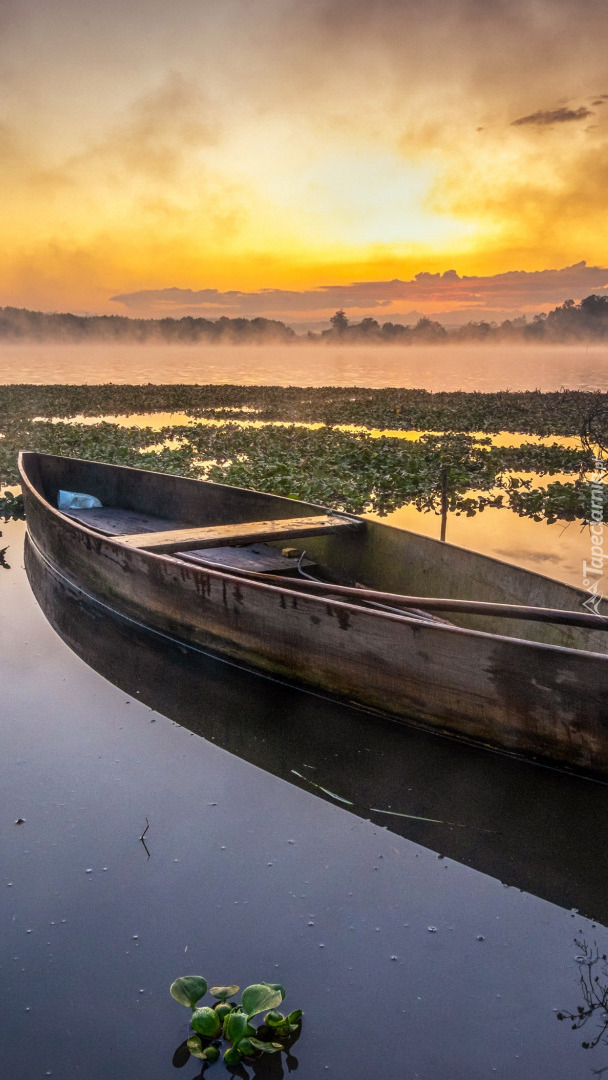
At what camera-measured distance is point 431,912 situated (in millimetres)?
2850

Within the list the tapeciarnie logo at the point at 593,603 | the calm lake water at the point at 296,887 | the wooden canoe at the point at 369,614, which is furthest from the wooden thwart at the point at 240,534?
the tapeciarnie logo at the point at 593,603

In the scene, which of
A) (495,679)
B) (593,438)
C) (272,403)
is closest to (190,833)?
(495,679)

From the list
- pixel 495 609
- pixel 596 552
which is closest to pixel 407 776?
pixel 495 609

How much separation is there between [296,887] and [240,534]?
359cm

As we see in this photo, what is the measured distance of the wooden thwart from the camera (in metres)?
6.06

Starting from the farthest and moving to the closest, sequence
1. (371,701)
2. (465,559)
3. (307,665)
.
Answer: (465,559) → (307,665) → (371,701)

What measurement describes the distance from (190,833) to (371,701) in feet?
4.24

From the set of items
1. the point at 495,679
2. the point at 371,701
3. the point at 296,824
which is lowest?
the point at 296,824

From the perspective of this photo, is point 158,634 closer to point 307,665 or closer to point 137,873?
point 307,665

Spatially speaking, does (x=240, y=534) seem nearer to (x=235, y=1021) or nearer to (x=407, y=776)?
(x=407, y=776)

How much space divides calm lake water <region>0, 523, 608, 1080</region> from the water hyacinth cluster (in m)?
0.05

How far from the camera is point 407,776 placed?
3.80 meters

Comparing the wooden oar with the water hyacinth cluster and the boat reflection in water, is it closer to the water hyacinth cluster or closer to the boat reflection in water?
the boat reflection in water

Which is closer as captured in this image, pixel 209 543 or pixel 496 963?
pixel 496 963
